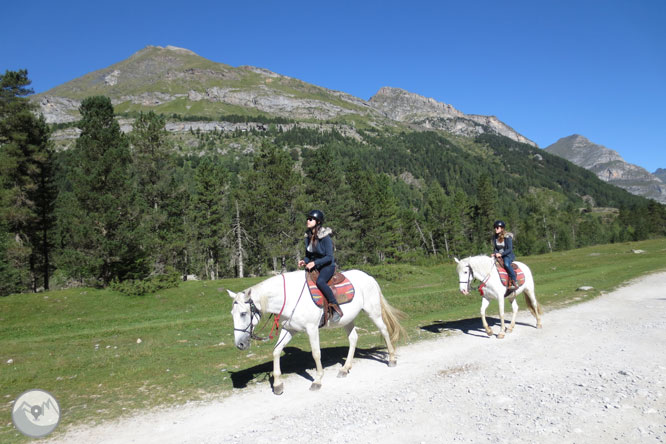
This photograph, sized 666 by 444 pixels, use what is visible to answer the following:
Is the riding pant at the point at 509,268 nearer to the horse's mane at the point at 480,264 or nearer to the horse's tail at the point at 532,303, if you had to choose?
the horse's mane at the point at 480,264

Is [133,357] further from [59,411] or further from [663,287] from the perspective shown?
[663,287]

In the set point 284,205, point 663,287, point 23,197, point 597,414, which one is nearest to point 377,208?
point 284,205

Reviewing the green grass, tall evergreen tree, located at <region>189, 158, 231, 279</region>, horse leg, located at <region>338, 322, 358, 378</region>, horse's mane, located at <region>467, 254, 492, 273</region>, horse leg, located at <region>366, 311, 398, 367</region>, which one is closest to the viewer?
the green grass

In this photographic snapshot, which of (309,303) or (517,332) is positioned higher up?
(309,303)

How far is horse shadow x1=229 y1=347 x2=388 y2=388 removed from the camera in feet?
31.0

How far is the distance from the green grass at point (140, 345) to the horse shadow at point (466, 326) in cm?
60

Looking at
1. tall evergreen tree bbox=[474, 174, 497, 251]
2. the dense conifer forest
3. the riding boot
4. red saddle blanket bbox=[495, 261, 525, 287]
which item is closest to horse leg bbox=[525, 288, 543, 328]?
red saddle blanket bbox=[495, 261, 525, 287]

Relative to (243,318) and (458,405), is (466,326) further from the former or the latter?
(243,318)

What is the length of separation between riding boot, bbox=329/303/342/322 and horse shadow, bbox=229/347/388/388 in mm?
1697

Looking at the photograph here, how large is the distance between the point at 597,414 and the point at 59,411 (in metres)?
10.7

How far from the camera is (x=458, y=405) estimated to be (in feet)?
22.9

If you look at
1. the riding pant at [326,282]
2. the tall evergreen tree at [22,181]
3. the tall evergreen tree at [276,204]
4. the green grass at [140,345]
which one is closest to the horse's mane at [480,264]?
the green grass at [140,345]

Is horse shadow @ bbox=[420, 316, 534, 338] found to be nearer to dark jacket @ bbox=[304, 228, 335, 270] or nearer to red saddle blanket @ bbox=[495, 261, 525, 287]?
red saddle blanket @ bbox=[495, 261, 525, 287]

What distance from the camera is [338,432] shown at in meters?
6.15
